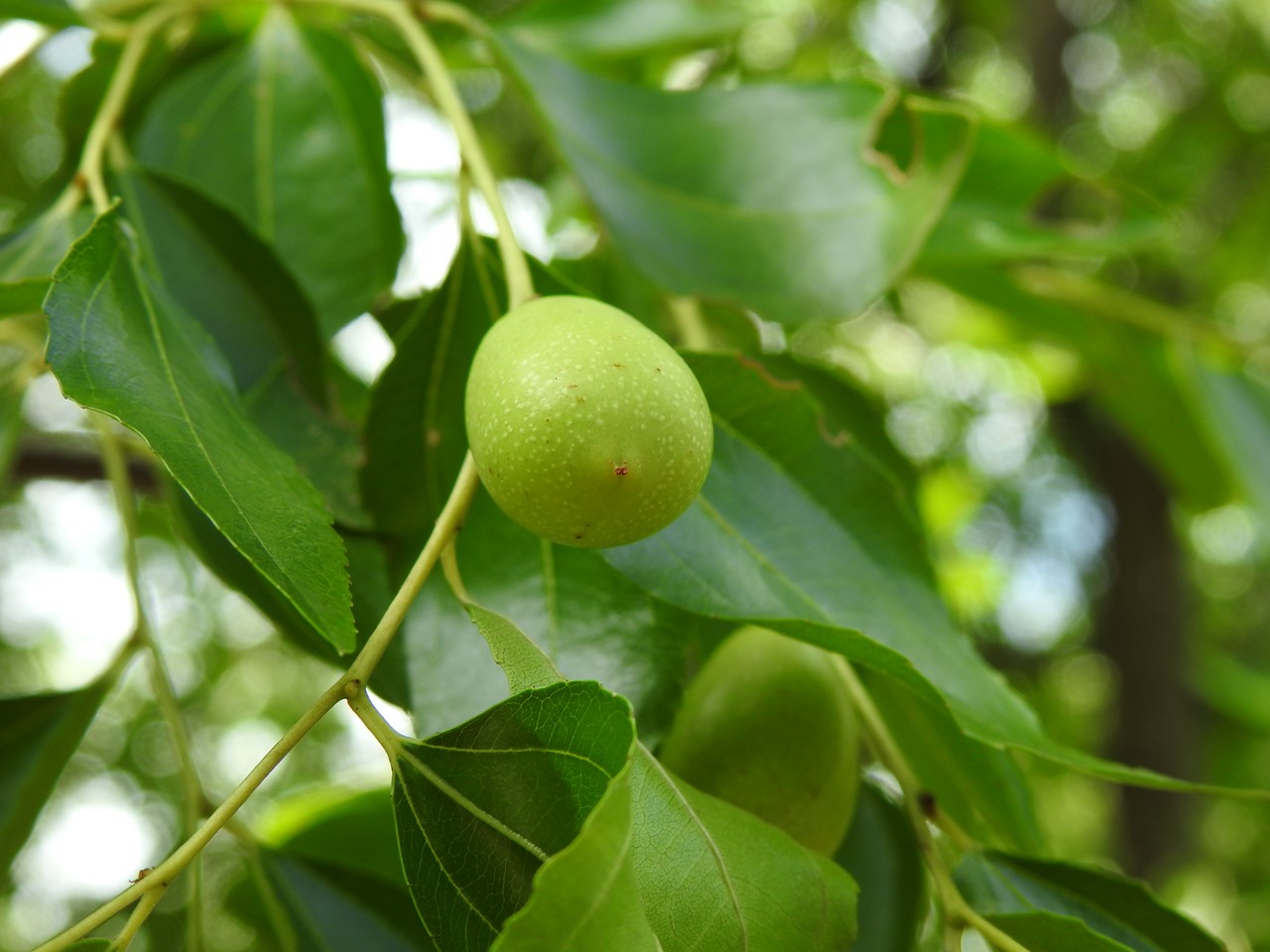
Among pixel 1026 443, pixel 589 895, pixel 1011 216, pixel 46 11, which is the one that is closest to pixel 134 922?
pixel 589 895

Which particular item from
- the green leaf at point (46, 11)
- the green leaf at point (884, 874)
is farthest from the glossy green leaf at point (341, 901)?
the green leaf at point (46, 11)

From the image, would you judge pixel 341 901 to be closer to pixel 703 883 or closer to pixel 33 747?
pixel 33 747

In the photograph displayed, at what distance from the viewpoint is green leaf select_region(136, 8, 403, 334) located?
74 centimetres

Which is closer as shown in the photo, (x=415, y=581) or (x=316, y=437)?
(x=415, y=581)

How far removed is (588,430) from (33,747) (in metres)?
0.47

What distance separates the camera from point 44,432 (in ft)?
4.04

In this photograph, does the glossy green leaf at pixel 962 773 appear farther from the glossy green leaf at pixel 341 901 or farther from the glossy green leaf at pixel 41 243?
the glossy green leaf at pixel 41 243

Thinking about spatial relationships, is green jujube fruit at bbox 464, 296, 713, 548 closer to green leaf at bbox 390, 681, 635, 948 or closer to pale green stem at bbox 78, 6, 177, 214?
green leaf at bbox 390, 681, 635, 948

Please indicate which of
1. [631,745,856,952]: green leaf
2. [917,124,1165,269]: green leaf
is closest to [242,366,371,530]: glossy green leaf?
[631,745,856,952]: green leaf

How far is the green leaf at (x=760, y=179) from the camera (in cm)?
64

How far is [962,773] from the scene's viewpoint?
23.3 inches

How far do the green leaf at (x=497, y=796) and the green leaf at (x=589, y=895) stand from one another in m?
0.05

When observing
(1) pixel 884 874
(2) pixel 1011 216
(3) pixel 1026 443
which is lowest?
(3) pixel 1026 443

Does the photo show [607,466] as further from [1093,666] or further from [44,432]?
[1093,666]
